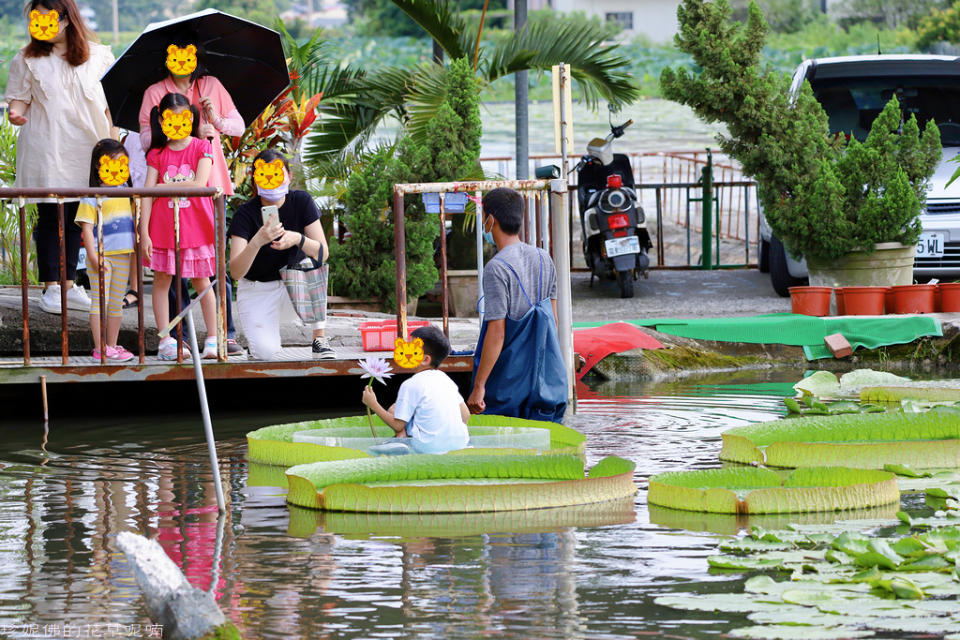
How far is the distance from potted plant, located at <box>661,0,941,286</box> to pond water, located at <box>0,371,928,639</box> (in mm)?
5027

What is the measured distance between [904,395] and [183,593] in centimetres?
614

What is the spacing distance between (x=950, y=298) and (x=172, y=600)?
9.20 m

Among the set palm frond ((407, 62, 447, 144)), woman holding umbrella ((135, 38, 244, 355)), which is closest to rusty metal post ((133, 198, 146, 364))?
woman holding umbrella ((135, 38, 244, 355))

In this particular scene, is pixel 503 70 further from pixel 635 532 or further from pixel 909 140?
pixel 635 532

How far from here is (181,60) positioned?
9.20m

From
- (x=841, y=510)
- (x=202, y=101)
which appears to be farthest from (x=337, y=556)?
(x=202, y=101)

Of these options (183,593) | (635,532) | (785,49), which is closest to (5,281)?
(635,532)

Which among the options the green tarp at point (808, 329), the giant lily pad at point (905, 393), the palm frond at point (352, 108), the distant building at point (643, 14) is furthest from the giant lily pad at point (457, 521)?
the distant building at point (643, 14)

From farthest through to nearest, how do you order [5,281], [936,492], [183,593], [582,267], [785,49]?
1. [785,49]
2. [582,267]
3. [5,281]
4. [936,492]
5. [183,593]

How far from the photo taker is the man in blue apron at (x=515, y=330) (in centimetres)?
778

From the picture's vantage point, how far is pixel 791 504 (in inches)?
240

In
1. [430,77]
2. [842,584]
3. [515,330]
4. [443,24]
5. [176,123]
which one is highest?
[443,24]

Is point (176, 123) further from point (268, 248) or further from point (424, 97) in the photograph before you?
point (424, 97)

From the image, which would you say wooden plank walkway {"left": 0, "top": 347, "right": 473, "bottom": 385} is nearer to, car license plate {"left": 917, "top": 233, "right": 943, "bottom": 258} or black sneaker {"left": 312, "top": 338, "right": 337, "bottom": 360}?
black sneaker {"left": 312, "top": 338, "right": 337, "bottom": 360}
